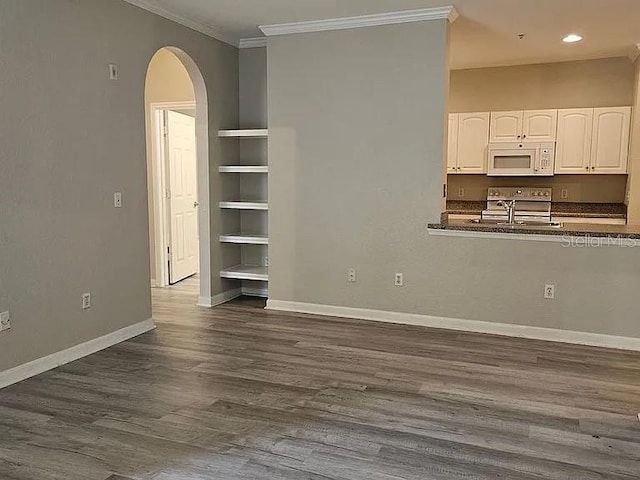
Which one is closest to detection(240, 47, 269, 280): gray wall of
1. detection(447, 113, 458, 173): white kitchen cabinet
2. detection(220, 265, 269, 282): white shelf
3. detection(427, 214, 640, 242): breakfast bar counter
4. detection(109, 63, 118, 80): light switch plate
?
detection(220, 265, 269, 282): white shelf

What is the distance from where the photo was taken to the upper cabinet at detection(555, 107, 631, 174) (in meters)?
6.05

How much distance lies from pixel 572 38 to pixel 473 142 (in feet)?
5.40

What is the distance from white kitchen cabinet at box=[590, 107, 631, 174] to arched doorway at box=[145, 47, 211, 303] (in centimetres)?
431

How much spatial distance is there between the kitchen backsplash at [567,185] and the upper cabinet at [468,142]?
1.28ft

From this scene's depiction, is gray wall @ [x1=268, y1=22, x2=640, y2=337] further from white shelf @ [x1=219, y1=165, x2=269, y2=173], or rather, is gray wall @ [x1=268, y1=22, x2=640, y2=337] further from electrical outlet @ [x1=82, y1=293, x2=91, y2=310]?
electrical outlet @ [x1=82, y1=293, x2=91, y2=310]

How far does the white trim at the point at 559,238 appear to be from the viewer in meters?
4.24

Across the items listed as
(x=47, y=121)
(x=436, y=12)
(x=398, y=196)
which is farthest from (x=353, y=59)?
(x=47, y=121)

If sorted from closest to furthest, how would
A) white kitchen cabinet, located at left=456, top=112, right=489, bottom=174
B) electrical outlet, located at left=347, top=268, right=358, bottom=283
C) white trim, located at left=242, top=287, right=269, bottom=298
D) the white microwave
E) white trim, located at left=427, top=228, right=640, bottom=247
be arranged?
white trim, located at left=427, top=228, right=640, bottom=247
electrical outlet, located at left=347, top=268, right=358, bottom=283
white trim, located at left=242, top=287, right=269, bottom=298
the white microwave
white kitchen cabinet, located at left=456, top=112, right=489, bottom=174

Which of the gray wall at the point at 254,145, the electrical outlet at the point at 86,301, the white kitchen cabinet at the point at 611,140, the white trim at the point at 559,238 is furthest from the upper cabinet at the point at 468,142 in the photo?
the electrical outlet at the point at 86,301

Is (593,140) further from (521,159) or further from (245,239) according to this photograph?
(245,239)

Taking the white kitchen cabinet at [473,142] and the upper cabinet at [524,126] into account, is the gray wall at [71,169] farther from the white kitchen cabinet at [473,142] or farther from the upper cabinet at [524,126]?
the upper cabinet at [524,126]

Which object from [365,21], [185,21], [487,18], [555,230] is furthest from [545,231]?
[185,21]

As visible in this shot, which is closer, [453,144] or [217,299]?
[217,299]

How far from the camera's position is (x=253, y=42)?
5637mm
